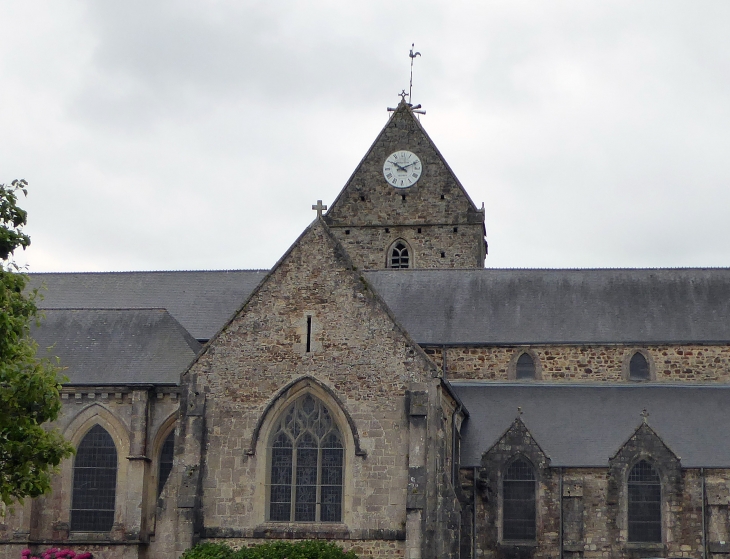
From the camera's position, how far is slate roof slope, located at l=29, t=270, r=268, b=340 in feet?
120

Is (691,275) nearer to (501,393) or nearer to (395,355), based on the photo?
(501,393)

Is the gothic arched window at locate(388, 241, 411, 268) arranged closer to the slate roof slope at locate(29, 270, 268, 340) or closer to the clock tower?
the clock tower

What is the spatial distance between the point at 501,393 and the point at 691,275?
766 cm

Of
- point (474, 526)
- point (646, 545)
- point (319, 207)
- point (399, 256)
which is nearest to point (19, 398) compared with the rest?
point (319, 207)

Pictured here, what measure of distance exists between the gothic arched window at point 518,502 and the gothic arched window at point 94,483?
33.9 feet

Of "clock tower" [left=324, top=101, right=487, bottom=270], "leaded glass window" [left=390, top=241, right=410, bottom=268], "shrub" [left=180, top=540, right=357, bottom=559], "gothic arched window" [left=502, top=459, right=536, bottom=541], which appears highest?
"clock tower" [left=324, top=101, right=487, bottom=270]

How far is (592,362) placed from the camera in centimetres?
3381

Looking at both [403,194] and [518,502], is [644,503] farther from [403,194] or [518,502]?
[403,194]

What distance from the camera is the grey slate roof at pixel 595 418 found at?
1195 inches

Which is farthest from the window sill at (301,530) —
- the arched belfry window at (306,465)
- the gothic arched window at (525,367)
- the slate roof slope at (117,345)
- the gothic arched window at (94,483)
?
the gothic arched window at (525,367)

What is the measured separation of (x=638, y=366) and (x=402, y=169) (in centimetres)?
1410

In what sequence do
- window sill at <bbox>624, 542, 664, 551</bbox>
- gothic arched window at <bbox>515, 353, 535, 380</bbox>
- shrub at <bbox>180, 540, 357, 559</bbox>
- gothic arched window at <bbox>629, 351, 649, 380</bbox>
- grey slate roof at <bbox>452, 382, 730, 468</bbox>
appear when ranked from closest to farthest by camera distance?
1. shrub at <bbox>180, 540, 357, 559</bbox>
2. window sill at <bbox>624, 542, 664, 551</bbox>
3. grey slate roof at <bbox>452, 382, 730, 468</bbox>
4. gothic arched window at <bbox>629, 351, 649, 380</bbox>
5. gothic arched window at <bbox>515, 353, 535, 380</bbox>

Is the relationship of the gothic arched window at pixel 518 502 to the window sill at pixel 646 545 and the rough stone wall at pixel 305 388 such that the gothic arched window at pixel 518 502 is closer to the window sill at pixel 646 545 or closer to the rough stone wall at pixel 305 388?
the window sill at pixel 646 545

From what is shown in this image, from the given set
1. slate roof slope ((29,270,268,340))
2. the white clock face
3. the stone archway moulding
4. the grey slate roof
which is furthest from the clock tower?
the stone archway moulding
